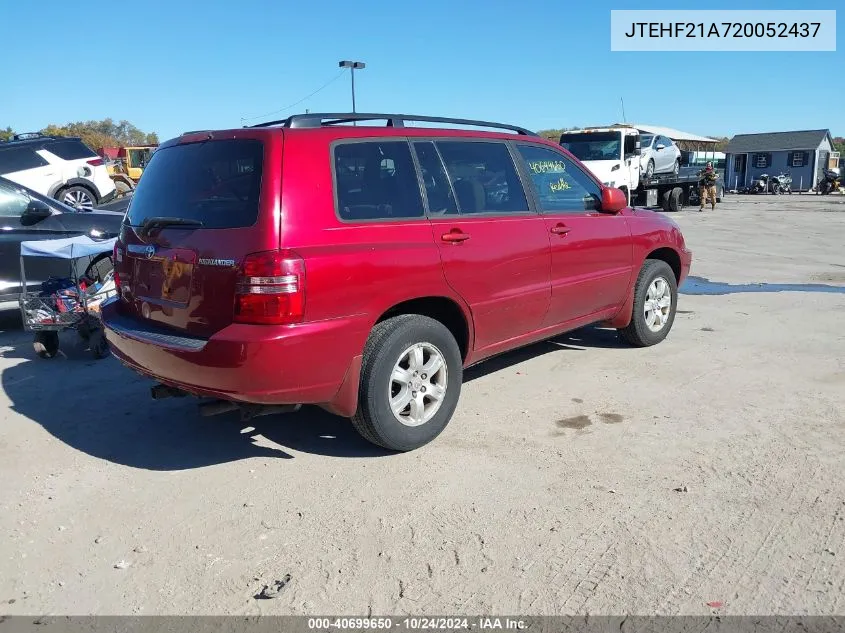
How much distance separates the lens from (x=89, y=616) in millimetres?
2699

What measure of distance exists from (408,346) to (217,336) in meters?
1.04

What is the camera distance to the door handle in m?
4.12

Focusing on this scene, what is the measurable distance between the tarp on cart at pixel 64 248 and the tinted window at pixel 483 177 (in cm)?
371

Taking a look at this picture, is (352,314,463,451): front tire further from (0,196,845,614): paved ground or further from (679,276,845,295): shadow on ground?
(679,276,845,295): shadow on ground

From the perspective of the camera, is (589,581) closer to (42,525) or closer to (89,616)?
(89,616)

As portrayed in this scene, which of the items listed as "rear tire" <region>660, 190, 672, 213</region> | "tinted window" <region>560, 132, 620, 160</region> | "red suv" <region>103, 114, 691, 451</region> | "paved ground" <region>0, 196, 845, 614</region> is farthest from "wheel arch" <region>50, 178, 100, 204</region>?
"rear tire" <region>660, 190, 672, 213</region>

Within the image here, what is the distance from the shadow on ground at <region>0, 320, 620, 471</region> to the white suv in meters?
8.58

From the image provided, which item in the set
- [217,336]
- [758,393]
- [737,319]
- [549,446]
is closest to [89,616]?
[217,336]

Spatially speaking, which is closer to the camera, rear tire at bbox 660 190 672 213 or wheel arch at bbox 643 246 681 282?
wheel arch at bbox 643 246 681 282

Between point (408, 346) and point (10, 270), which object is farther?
point (10, 270)

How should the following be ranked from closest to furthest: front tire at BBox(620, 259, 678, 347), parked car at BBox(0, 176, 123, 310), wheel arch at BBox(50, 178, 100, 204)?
front tire at BBox(620, 259, 678, 347), parked car at BBox(0, 176, 123, 310), wheel arch at BBox(50, 178, 100, 204)

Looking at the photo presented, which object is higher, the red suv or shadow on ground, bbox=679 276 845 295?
the red suv

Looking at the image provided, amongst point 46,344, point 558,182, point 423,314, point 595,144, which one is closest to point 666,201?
point 595,144

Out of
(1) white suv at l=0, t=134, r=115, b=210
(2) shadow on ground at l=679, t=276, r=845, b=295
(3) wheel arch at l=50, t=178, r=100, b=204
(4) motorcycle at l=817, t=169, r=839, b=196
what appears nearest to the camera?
(2) shadow on ground at l=679, t=276, r=845, b=295
